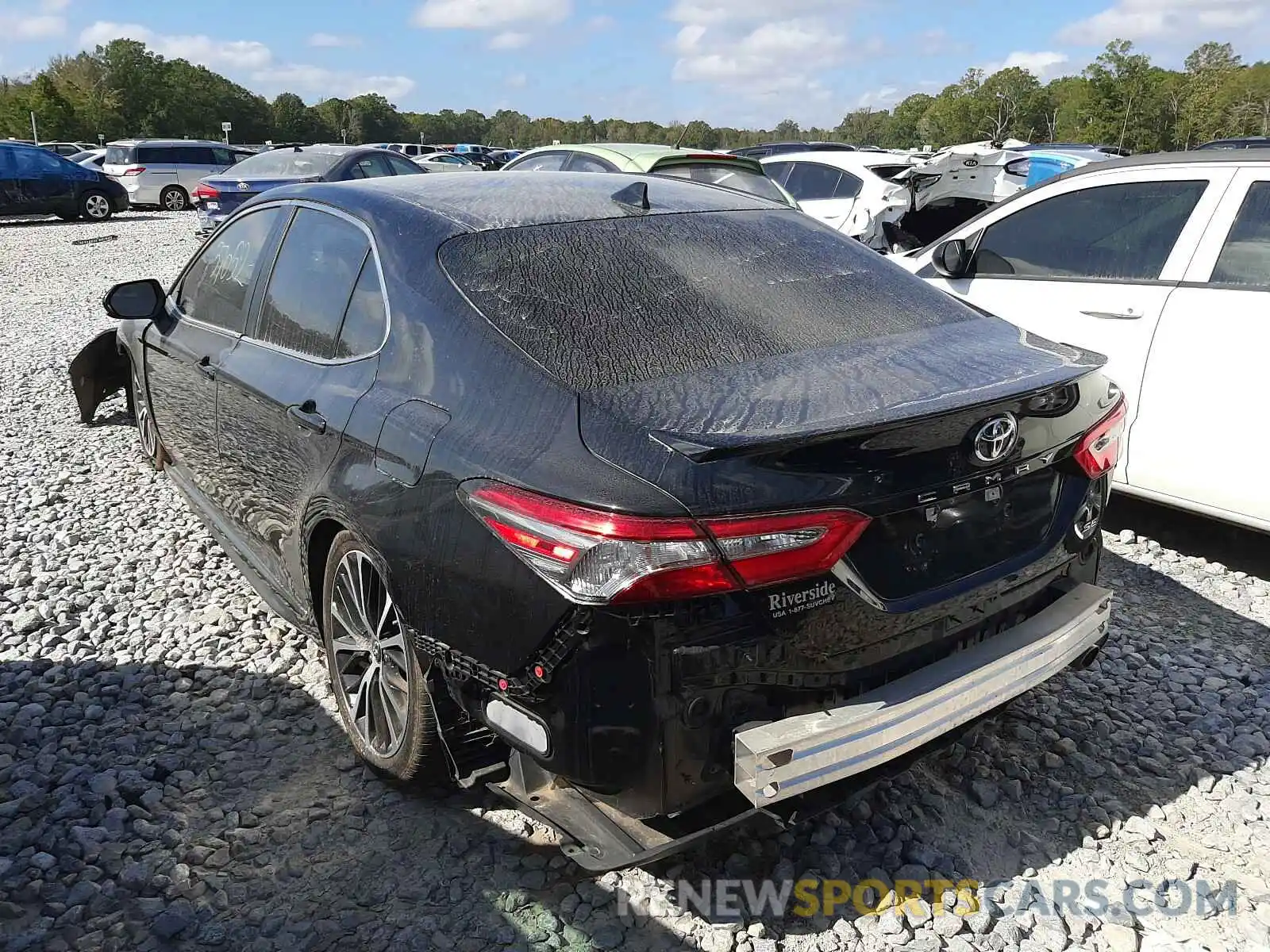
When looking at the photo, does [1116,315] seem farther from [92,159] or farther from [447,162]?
[92,159]

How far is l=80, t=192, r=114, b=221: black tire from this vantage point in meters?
22.2

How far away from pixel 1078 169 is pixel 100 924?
494 cm

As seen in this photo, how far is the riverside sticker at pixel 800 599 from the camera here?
6.48 feet

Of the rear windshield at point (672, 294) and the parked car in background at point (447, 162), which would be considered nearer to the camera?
the rear windshield at point (672, 294)

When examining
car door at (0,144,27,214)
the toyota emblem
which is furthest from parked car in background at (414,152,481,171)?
the toyota emblem

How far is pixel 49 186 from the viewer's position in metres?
21.6

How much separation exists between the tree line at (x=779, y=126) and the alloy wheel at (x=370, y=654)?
4699 centimetres

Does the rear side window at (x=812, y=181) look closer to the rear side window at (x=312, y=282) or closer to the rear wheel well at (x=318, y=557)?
the rear side window at (x=312, y=282)

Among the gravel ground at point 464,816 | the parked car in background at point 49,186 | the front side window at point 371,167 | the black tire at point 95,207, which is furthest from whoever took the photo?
the black tire at point 95,207

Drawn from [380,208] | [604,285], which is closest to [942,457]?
[604,285]

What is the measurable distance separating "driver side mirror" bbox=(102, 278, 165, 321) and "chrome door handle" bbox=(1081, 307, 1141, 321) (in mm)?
4113

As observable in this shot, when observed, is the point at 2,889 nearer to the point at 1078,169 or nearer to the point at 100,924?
the point at 100,924

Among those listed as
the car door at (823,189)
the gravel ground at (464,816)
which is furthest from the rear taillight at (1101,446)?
the car door at (823,189)

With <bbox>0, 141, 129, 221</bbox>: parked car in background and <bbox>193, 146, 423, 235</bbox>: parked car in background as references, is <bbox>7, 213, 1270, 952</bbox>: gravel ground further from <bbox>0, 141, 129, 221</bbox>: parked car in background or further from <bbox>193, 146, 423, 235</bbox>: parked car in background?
<bbox>0, 141, 129, 221</bbox>: parked car in background
